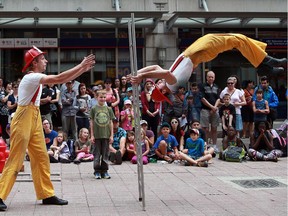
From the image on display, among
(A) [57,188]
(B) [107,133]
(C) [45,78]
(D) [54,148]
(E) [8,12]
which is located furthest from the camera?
(E) [8,12]

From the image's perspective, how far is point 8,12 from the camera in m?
17.3

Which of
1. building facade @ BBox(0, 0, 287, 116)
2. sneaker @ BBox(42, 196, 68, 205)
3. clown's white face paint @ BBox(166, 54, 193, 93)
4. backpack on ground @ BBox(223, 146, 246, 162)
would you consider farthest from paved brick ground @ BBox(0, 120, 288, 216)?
building facade @ BBox(0, 0, 287, 116)

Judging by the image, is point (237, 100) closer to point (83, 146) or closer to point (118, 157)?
point (118, 157)

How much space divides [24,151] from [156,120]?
6.57m

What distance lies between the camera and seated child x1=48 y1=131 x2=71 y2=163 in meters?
11.9

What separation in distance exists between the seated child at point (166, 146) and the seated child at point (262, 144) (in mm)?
1929

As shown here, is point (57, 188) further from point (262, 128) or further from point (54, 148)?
point (262, 128)

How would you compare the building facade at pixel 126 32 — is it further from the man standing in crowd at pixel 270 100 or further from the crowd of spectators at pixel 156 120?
the crowd of spectators at pixel 156 120

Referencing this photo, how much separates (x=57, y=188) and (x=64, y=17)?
9921 mm

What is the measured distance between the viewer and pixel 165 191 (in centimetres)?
870

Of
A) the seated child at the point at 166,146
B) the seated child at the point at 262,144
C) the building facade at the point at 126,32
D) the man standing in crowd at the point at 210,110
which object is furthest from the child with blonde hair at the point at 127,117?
the building facade at the point at 126,32

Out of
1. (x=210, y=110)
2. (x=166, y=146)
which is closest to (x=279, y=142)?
(x=210, y=110)

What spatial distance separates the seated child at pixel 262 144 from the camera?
12609 mm

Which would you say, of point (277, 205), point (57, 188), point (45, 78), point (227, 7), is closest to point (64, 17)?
point (227, 7)
